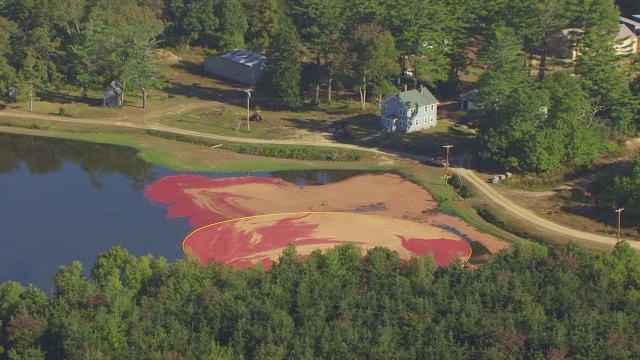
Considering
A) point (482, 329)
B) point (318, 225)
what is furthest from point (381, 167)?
point (482, 329)

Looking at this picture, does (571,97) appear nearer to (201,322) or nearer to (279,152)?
(279,152)

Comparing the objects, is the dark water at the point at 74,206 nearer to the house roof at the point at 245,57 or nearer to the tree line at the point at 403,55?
the tree line at the point at 403,55

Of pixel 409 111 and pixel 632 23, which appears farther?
pixel 632 23

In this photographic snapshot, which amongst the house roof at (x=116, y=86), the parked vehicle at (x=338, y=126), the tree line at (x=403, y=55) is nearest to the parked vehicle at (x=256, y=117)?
the tree line at (x=403, y=55)

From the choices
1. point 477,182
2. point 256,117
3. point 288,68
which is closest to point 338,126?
point 256,117

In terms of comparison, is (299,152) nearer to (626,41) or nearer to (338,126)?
(338,126)

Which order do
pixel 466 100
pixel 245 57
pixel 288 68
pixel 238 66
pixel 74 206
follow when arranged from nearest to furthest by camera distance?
pixel 74 206, pixel 466 100, pixel 288 68, pixel 238 66, pixel 245 57
